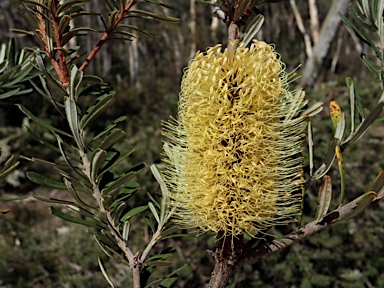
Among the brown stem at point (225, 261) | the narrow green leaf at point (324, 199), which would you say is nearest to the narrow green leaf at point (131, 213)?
the brown stem at point (225, 261)

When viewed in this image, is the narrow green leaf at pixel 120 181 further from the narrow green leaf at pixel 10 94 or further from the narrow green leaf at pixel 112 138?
the narrow green leaf at pixel 10 94

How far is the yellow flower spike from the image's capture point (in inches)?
19.9

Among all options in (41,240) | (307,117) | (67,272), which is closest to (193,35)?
(41,240)

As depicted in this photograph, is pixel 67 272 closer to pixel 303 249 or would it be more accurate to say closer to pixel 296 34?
pixel 303 249

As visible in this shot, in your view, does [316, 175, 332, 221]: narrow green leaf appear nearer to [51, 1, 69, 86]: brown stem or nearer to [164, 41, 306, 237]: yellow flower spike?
[164, 41, 306, 237]: yellow flower spike

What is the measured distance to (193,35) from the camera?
515 centimetres

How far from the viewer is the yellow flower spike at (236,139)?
1.66 ft

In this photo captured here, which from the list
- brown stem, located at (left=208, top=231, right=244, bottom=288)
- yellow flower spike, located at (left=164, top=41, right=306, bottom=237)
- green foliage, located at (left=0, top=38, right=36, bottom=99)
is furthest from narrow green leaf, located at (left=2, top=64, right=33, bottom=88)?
brown stem, located at (left=208, top=231, right=244, bottom=288)

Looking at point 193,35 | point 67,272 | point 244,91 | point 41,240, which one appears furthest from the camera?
point 193,35

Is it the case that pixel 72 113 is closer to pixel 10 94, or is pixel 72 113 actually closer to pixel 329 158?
pixel 10 94

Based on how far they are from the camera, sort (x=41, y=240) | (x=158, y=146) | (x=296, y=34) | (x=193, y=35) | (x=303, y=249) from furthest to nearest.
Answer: (x=296, y=34)
(x=193, y=35)
(x=41, y=240)
(x=158, y=146)
(x=303, y=249)

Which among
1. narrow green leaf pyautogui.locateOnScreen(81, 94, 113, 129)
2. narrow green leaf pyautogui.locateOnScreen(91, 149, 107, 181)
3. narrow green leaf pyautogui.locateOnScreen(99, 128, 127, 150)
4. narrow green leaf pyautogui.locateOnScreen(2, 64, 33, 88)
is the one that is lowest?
narrow green leaf pyautogui.locateOnScreen(91, 149, 107, 181)

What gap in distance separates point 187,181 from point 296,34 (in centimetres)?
818

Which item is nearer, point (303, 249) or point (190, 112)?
point (190, 112)
